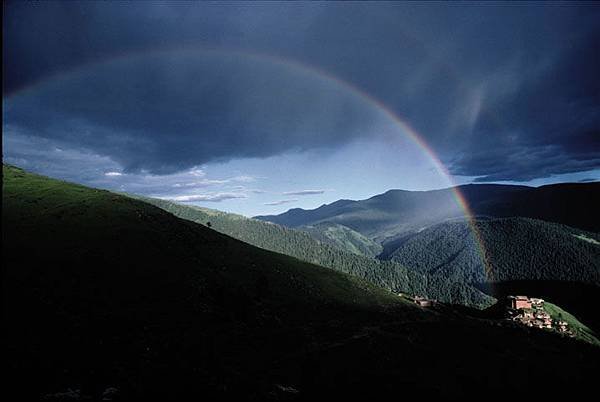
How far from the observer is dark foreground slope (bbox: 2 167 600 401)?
37656mm

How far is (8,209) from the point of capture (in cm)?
9944

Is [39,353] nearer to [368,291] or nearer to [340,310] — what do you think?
[340,310]

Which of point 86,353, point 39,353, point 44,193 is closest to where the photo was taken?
point 39,353

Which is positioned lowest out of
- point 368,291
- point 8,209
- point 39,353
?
point 368,291

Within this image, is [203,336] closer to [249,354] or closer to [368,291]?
[249,354]

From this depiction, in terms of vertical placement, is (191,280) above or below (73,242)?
below

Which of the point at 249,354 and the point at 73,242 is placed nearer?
the point at 249,354

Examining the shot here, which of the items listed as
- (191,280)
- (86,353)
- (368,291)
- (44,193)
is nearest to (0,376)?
(86,353)

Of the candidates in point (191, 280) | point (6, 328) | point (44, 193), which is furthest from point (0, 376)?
point (44, 193)

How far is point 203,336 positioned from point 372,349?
34.7 metres

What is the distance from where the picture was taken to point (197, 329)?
62188mm

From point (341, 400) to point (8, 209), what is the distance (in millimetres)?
103498

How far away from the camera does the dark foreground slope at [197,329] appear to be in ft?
124

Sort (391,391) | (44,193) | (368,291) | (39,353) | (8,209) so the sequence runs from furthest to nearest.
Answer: (368,291) → (44,193) → (8,209) → (391,391) → (39,353)
